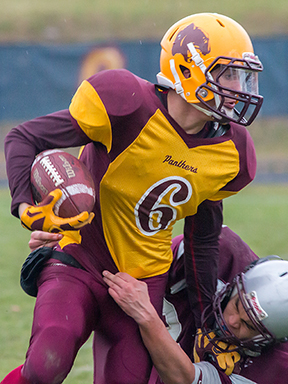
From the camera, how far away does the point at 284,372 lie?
2781 millimetres

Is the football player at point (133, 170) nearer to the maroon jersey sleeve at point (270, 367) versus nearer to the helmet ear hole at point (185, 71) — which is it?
the helmet ear hole at point (185, 71)

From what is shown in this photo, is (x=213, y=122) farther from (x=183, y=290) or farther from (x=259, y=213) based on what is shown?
(x=259, y=213)

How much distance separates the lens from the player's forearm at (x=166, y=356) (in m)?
2.68

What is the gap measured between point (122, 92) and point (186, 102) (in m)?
0.35

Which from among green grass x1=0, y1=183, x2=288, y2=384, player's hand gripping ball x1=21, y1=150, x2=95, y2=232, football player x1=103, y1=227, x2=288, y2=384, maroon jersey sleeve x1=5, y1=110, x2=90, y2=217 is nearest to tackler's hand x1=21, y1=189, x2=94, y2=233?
player's hand gripping ball x1=21, y1=150, x2=95, y2=232

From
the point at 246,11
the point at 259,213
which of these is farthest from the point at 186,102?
the point at 246,11

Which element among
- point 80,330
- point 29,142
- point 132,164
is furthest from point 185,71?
point 80,330

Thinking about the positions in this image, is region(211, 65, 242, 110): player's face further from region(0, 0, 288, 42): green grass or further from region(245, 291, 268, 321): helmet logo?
region(0, 0, 288, 42): green grass

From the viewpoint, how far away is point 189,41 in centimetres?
269

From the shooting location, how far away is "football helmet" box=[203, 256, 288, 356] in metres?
2.76

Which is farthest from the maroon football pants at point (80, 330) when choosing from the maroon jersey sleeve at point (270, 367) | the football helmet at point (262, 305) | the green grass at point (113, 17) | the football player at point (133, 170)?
the green grass at point (113, 17)

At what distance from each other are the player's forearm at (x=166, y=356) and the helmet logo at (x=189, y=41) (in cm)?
129

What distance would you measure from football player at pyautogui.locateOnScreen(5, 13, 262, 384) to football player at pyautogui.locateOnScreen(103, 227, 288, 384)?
152 millimetres

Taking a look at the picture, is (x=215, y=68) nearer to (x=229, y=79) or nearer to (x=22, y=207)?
(x=229, y=79)
